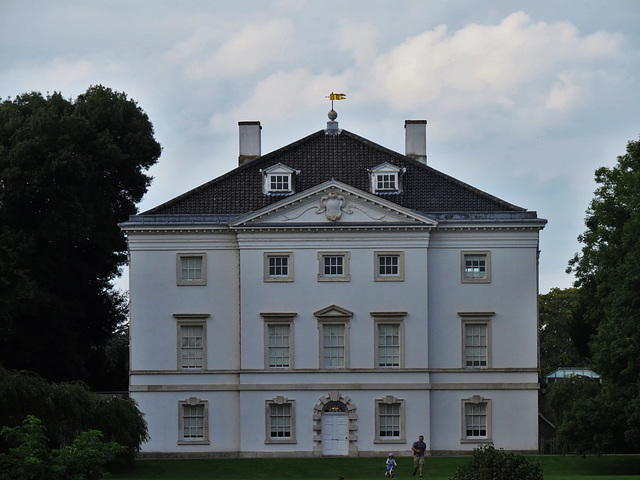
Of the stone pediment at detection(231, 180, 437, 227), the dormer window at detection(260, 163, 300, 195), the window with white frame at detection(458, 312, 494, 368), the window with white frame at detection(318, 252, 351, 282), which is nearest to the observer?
the stone pediment at detection(231, 180, 437, 227)

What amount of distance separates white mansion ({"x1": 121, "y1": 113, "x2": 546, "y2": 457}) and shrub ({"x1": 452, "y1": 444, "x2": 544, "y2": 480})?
→ 935 inches

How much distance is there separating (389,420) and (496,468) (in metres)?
24.6

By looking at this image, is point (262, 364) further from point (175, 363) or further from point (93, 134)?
point (93, 134)

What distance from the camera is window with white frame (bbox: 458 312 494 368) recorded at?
57.7 metres

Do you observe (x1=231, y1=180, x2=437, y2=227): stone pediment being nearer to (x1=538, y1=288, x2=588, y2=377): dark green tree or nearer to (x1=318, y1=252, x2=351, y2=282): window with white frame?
(x1=318, y1=252, x2=351, y2=282): window with white frame

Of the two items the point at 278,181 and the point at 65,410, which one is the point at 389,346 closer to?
the point at 278,181

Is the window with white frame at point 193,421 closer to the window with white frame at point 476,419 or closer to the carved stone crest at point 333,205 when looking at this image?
the carved stone crest at point 333,205

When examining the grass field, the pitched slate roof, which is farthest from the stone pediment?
the grass field

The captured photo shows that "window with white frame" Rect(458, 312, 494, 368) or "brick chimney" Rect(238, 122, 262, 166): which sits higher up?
"brick chimney" Rect(238, 122, 262, 166)

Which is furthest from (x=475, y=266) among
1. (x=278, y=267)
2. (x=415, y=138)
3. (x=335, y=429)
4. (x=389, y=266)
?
(x=335, y=429)

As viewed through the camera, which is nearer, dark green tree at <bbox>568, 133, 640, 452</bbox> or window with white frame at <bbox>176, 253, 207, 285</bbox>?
dark green tree at <bbox>568, 133, 640, 452</bbox>

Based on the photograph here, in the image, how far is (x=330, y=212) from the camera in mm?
57188

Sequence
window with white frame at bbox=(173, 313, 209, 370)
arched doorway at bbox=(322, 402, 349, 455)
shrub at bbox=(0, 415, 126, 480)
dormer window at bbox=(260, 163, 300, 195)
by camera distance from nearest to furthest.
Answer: shrub at bbox=(0, 415, 126, 480), arched doorway at bbox=(322, 402, 349, 455), window with white frame at bbox=(173, 313, 209, 370), dormer window at bbox=(260, 163, 300, 195)

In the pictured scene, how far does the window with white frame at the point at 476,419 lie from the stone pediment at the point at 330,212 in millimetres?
7838
